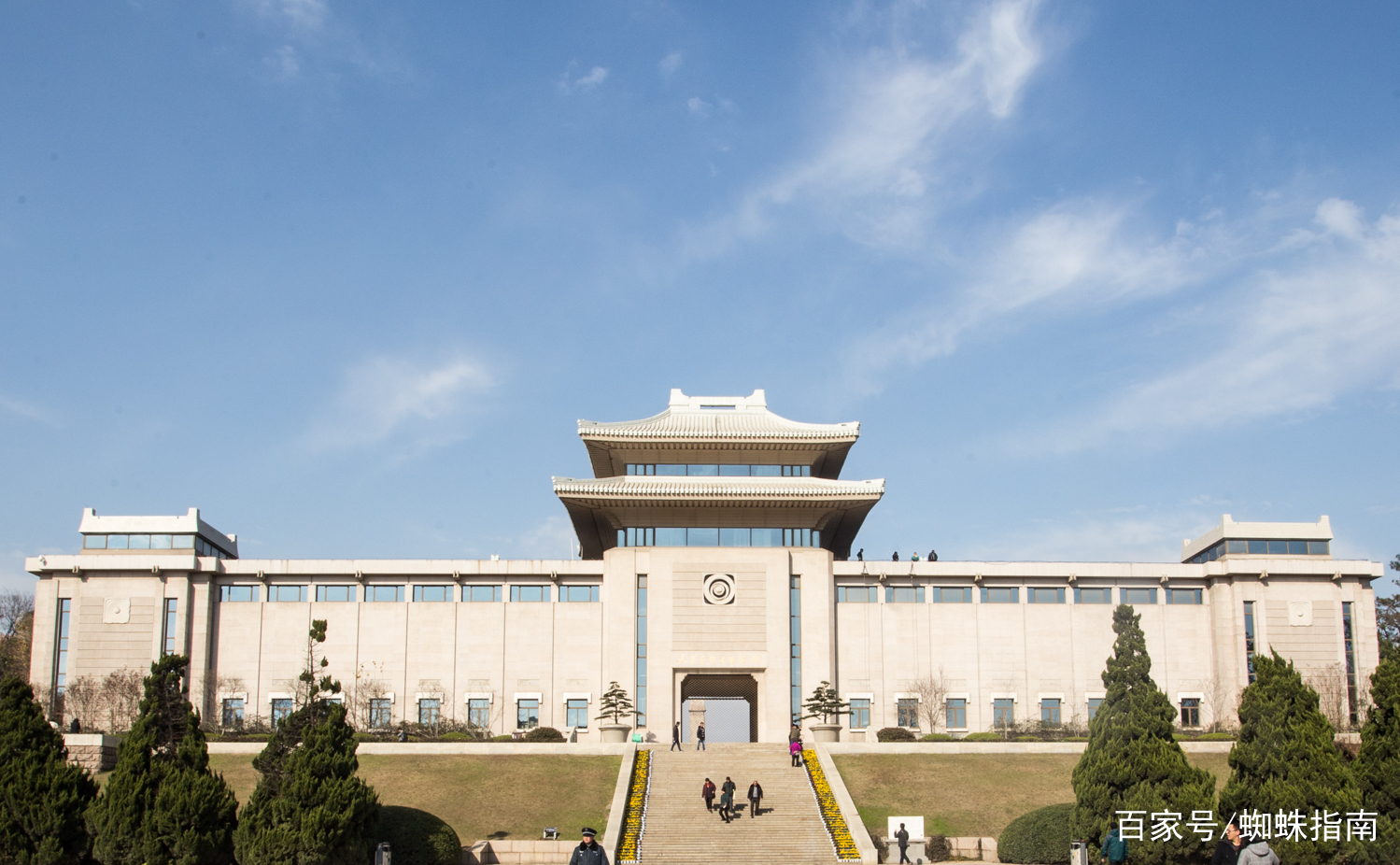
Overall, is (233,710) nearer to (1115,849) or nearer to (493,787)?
(493,787)

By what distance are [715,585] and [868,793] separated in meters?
16.1

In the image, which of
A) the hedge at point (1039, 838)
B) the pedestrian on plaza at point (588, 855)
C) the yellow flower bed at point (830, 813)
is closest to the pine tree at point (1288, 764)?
the hedge at point (1039, 838)

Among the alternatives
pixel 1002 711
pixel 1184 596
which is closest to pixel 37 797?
pixel 1002 711

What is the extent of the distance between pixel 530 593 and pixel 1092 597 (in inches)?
916

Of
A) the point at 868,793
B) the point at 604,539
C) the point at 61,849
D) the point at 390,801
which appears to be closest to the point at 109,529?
the point at 604,539

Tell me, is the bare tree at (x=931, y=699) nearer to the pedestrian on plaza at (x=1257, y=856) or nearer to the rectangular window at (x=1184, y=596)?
the rectangular window at (x=1184, y=596)

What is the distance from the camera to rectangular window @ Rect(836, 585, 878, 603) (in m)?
53.4

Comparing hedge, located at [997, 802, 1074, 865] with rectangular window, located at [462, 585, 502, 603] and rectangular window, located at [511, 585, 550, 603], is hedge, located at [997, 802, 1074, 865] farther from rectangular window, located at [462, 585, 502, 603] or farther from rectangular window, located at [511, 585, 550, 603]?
rectangular window, located at [462, 585, 502, 603]

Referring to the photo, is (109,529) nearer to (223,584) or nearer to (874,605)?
(223,584)

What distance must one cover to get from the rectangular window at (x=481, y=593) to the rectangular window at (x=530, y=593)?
647 mm

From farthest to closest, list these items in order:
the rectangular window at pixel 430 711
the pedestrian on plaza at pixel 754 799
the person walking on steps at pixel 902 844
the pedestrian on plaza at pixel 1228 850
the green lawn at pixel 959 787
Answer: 1. the rectangular window at pixel 430 711
2. the pedestrian on plaza at pixel 754 799
3. the green lawn at pixel 959 787
4. the person walking on steps at pixel 902 844
5. the pedestrian on plaza at pixel 1228 850

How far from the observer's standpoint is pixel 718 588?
5188 centimetres

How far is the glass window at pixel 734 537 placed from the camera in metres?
52.9

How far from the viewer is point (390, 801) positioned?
3547cm
